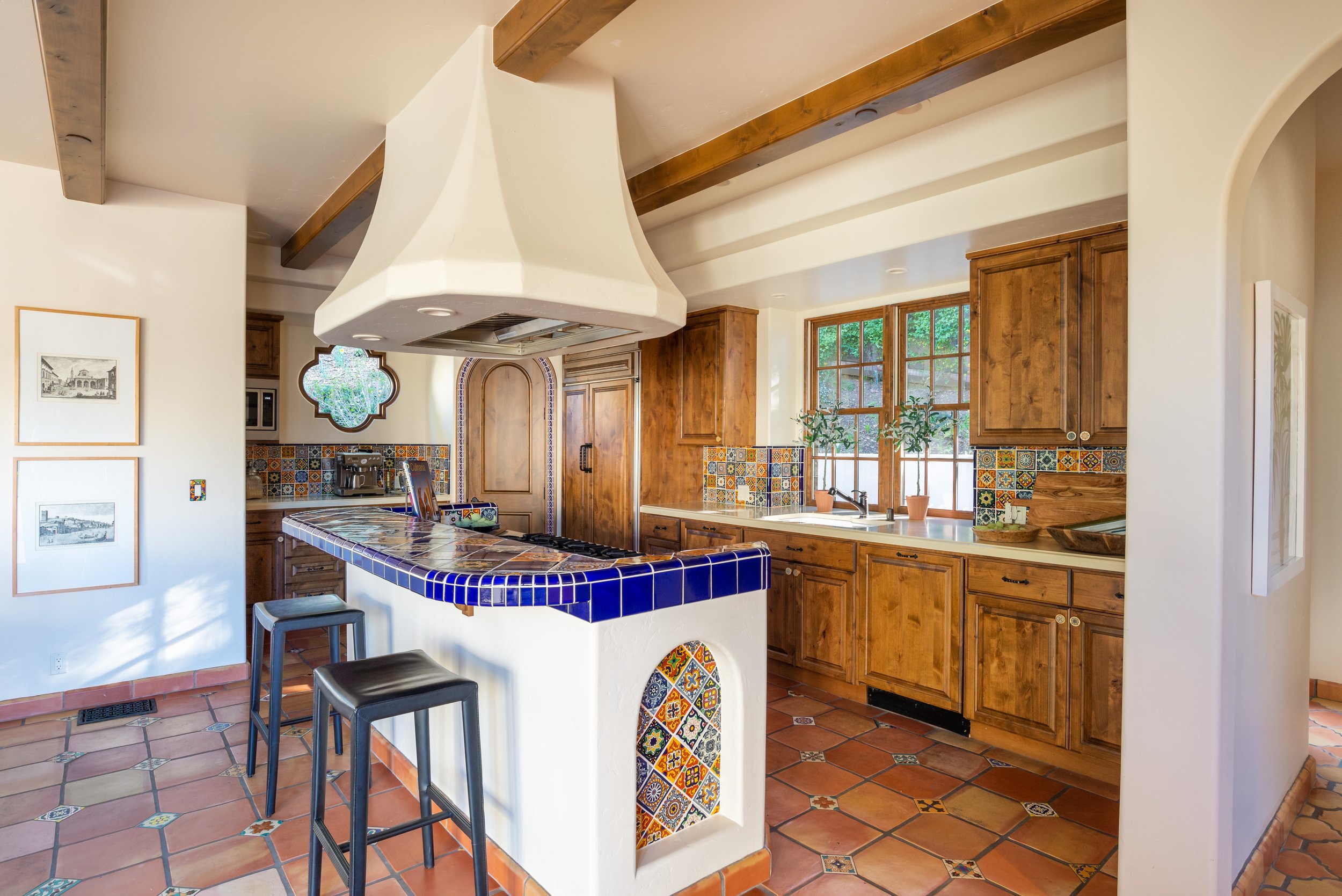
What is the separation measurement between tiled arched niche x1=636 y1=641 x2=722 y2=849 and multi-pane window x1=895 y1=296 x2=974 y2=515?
2567 millimetres

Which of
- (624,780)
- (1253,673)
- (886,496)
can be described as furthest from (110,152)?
(1253,673)

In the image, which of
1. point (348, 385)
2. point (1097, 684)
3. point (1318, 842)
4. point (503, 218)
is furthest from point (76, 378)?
point (1318, 842)

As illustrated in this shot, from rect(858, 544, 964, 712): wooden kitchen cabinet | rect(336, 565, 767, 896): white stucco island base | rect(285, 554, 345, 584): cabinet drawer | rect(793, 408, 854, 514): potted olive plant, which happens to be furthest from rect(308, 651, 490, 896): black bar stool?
rect(285, 554, 345, 584): cabinet drawer

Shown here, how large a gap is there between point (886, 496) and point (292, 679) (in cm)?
368

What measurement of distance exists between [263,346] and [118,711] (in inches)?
112

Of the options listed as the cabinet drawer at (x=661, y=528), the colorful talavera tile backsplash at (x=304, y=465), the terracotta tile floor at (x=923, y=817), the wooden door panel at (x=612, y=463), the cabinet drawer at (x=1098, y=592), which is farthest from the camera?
the colorful talavera tile backsplash at (x=304, y=465)

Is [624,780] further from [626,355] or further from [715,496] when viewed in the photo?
[626,355]

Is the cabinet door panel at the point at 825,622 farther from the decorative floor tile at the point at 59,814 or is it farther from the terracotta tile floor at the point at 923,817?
the decorative floor tile at the point at 59,814

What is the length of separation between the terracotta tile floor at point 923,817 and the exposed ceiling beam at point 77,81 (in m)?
3.25

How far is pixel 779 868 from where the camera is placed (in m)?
2.27

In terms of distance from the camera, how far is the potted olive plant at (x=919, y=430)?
4.00 metres

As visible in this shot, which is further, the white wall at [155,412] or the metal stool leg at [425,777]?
the white wall at [155,412]

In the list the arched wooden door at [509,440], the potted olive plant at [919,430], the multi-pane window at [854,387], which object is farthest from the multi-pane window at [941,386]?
the arched wooden door at [509,440]

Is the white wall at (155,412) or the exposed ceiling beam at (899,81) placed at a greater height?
the exposed ceiling beam at (899,81)
